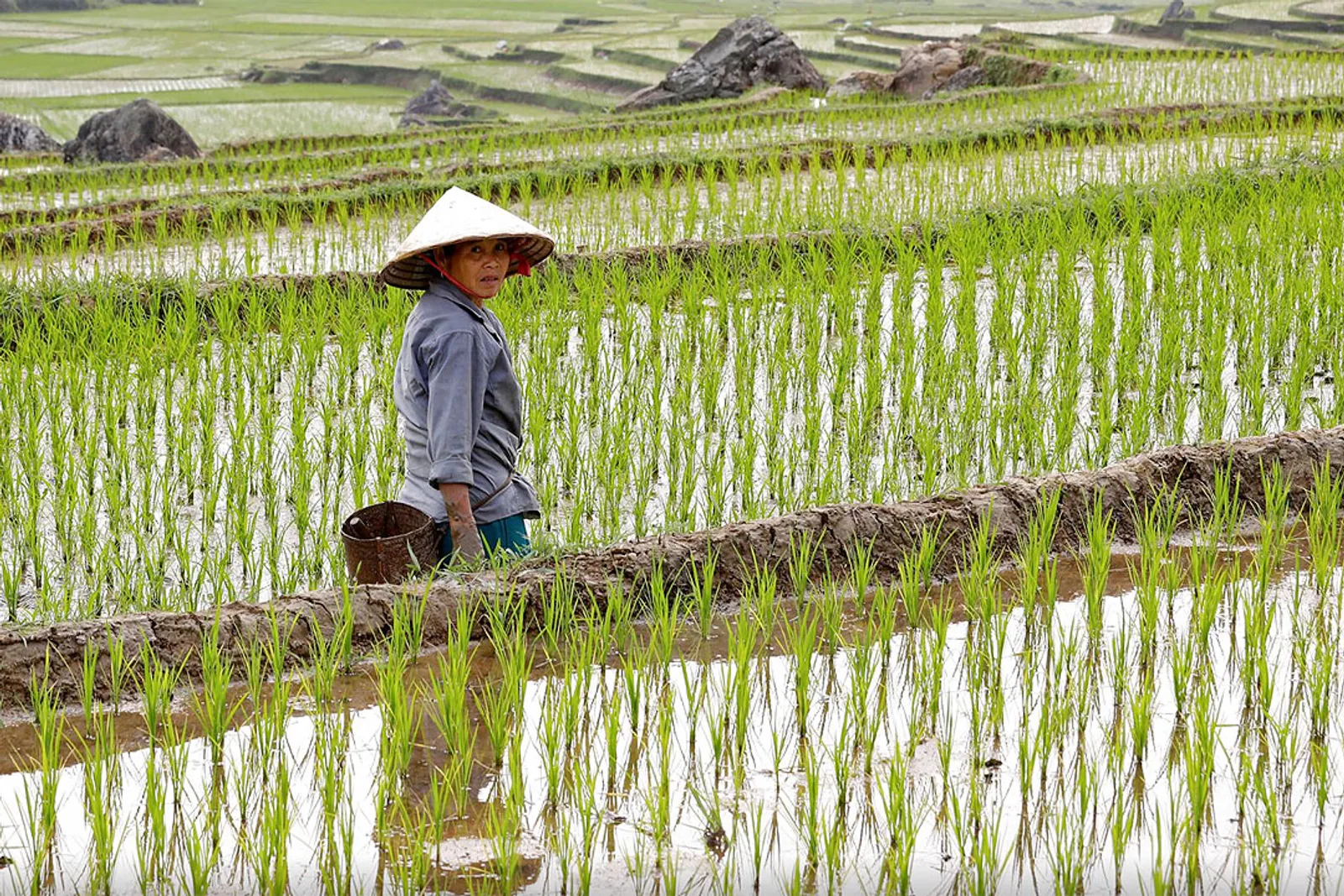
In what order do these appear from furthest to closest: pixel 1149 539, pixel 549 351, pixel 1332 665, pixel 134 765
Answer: pixel 549 351, pixel 1149 539, pixel 1332 665, pixel 134 765

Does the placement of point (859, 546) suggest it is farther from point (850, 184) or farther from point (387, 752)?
point (850, 184)

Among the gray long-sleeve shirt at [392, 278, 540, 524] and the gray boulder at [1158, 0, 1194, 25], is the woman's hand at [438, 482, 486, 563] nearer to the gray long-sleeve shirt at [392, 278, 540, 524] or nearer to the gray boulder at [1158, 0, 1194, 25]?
the gray long-sleeve shirt at [392, 278, 540, 524]

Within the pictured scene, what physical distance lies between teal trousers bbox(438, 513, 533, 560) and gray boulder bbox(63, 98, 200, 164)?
9549mm

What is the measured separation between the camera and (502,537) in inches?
129

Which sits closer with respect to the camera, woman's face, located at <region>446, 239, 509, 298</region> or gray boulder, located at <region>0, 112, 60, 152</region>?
woman's face, located at <region>446, 239, 509, 298</region>

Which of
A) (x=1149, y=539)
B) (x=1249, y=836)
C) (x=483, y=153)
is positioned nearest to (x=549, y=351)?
(x=1149, y=539)

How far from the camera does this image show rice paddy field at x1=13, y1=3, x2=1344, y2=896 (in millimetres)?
2279

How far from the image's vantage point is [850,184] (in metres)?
8.77

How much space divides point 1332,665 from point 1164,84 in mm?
10796

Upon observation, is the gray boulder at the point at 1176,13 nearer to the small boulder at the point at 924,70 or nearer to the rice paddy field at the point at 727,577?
the small boulder at the point at 924,70

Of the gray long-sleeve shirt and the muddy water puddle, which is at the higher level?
the gray long-sleeve shirt

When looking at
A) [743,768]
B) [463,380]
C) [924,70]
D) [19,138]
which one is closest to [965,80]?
[924,70]

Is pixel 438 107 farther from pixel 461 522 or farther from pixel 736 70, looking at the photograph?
pixel 461 522

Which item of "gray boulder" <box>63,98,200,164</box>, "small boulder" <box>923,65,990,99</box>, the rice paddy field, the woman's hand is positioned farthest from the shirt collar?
"small boulder" <box>923,65,990,99</box>
